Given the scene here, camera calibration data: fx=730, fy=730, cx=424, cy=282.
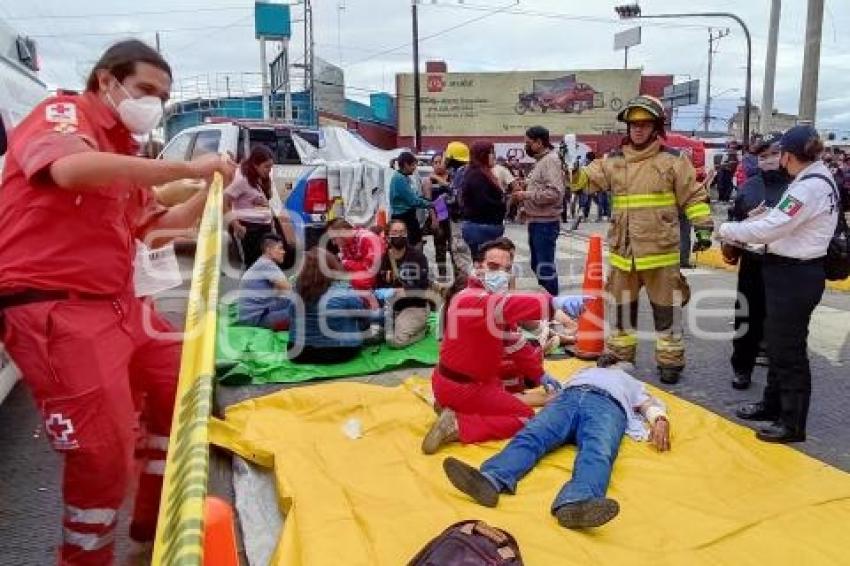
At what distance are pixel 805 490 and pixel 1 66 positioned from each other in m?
5.30

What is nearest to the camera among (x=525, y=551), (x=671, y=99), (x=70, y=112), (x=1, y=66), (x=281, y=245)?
(x=70, y=112)

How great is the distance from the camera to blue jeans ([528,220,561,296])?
6.97 meters

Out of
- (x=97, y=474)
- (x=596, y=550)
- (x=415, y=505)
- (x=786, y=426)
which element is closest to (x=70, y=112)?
(x=97, y=474)

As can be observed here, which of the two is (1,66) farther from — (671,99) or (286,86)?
(671,99)

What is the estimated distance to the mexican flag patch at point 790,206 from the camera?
382cm

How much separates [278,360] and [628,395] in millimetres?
2770

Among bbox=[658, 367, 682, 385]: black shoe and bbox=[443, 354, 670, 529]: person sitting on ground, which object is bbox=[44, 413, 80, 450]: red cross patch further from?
bbox=[658, 367, 682, 385]: black shoe

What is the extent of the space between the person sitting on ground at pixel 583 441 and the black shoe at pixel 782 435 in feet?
1.91

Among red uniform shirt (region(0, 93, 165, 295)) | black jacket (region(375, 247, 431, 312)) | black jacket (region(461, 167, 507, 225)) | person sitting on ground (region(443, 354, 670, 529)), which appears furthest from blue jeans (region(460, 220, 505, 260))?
red uniform shirt (region(0, 93, 165, 295))

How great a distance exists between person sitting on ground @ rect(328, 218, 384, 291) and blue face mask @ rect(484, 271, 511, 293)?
2.94 metres

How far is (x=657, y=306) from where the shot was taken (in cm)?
527

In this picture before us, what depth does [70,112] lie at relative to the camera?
2.31 meters

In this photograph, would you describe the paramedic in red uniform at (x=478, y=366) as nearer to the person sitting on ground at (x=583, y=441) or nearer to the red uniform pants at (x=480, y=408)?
the red uniform pants at (x=480, y=408)

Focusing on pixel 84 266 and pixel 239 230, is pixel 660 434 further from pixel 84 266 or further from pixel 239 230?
pixel 239 230
